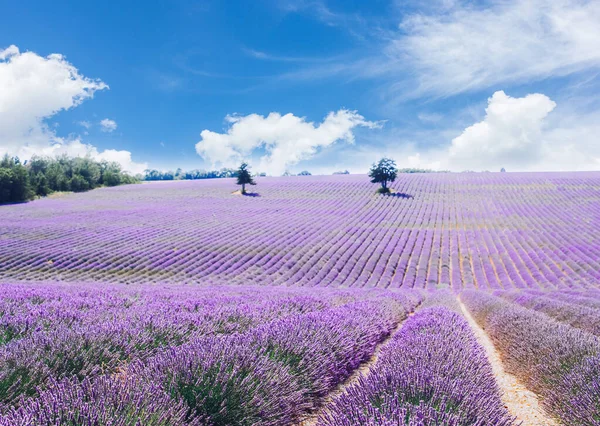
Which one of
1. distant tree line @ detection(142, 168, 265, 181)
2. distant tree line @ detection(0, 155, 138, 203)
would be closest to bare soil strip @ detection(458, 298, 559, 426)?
distant tree line @ detection(0, 155, 138, 203)

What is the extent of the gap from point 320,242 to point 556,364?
19640 millimetres

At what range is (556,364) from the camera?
3754 mm

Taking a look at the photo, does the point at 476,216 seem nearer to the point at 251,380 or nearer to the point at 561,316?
the point at 561,316

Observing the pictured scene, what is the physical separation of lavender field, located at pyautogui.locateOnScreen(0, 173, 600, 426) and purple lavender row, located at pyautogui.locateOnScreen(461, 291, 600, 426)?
20 millimetres

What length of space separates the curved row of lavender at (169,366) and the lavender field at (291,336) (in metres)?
0.02

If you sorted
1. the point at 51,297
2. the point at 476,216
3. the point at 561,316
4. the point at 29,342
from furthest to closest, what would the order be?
the point at 476,216 < the point at 561,316 < the point at 51,297 < the point at 29,342

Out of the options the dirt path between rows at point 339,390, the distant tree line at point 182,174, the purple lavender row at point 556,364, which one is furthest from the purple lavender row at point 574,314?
the distant tree line at point 182,174

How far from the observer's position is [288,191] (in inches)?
1961

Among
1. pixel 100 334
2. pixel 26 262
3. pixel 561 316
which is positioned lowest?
pixel 26 262

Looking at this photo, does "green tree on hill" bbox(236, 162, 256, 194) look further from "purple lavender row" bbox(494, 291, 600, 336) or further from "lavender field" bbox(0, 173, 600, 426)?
"purple lavender row" bbox(494, 291, 600, 336)

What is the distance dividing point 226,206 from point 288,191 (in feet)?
43.6

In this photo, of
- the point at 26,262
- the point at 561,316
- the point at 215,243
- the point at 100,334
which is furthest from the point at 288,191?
the point at 100,334

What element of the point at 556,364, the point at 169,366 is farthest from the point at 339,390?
the point at 556,364

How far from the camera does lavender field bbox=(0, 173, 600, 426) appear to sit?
237 centimetres
